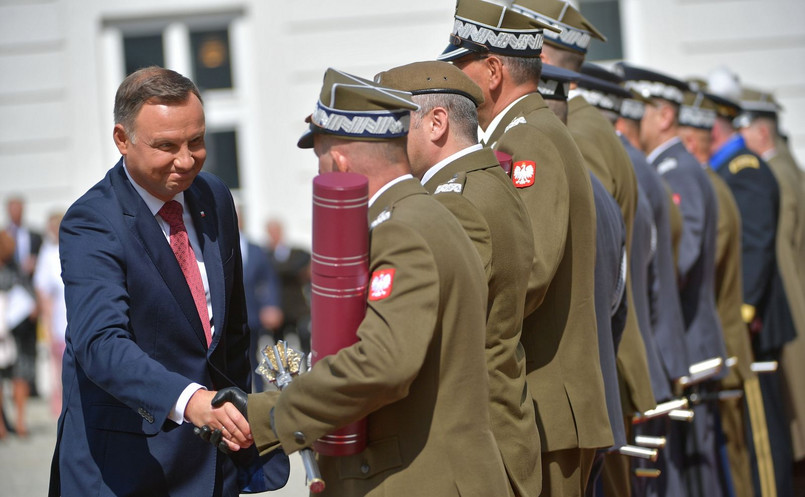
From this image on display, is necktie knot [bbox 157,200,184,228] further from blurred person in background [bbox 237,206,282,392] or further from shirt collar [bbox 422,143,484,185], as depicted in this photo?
blurred person in background [bbox 237,206,282,392]

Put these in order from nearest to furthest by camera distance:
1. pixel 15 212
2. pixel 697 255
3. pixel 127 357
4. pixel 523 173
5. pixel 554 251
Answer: pixel 127 357
pixel 554 251
pixel 523 173
pixel 697 255
pixel 15 212

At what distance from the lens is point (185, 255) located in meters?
3.60

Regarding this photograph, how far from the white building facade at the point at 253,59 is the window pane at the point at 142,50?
0.04ft

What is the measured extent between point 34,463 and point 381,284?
7.50 metres

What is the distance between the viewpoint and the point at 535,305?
153 inches

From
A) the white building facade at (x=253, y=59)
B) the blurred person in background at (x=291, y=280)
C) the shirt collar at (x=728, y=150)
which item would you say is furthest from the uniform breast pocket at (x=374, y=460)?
the white building facade at (x=253, y=59)

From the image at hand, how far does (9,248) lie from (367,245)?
925cm

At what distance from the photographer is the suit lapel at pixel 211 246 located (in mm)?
3590

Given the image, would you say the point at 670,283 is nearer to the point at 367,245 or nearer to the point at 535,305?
the point at 535,305

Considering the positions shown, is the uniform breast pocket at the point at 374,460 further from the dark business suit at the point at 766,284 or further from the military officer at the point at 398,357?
the dark business suit at the point at 766,284

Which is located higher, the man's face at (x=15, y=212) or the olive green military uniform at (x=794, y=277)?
the man's face at (x=15, y=212)

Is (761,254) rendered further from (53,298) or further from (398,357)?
(53,298)

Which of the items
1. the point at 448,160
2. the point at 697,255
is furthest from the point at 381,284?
the point at 697,255

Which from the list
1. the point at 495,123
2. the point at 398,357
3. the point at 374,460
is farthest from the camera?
the point at 495,123
